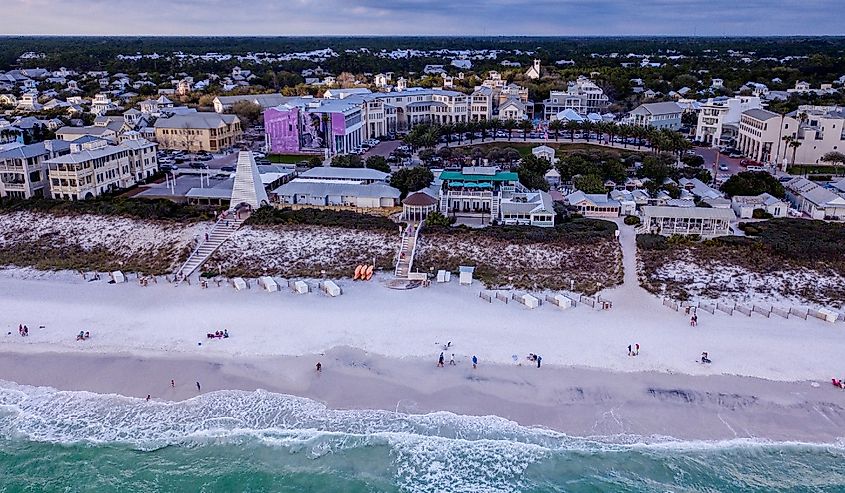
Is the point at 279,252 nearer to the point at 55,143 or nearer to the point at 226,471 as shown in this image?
the point at 226,471

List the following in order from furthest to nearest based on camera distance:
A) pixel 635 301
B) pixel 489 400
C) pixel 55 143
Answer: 1. pixel 55 143
2. pixel 635 301
3. pixel 489 400

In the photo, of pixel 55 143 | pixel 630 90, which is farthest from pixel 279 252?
pixel 630 90

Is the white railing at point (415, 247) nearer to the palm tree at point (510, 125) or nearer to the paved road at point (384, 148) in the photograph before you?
the paved road at point (384, 148)

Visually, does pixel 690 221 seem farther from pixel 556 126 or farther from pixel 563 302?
pixel 556 126

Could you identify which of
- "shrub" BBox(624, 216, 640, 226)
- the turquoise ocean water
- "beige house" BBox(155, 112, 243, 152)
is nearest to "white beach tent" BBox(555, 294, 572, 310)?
the turquoise ocean water

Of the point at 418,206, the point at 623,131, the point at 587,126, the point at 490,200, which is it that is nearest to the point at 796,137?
the point at 623,131

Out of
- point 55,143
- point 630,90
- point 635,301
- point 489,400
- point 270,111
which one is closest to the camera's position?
point 489,400
